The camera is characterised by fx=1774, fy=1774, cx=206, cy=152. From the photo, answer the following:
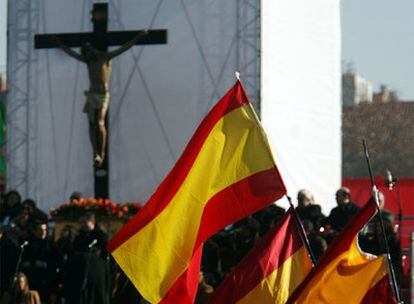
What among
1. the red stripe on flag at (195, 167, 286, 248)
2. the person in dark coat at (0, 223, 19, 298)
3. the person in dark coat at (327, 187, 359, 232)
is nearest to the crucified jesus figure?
the person in dark coat at (0, 223, 19, 298)

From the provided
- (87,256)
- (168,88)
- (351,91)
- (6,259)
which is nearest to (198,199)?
(87,256)

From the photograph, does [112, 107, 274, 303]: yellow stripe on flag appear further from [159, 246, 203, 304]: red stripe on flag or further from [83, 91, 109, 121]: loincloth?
[83, 91, 109, 121]: loincloth

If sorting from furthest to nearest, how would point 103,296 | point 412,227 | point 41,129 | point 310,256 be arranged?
point 41,129
point 412,227
point 103,296
point 310,256

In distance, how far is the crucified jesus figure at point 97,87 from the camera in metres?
24.4

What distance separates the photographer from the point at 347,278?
35.6 feet

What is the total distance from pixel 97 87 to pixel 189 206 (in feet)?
42.9

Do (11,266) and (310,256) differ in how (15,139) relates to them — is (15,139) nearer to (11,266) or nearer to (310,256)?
(11,266)

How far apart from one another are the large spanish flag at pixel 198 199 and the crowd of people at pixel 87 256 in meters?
6.28

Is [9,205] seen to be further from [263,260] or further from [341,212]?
[263,260]

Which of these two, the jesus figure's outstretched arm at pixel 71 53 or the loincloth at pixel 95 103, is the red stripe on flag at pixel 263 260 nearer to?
the jesus figure's outstretched arm at pixel 71 53

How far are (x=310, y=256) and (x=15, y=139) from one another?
14988 mm

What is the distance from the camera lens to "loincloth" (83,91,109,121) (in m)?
24.8

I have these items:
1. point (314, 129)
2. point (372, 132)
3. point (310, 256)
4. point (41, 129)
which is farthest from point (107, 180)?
point (372, 132)

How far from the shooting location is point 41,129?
1027 inches
